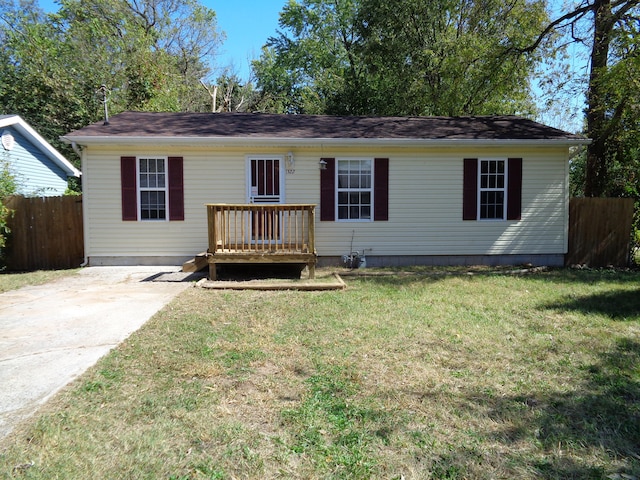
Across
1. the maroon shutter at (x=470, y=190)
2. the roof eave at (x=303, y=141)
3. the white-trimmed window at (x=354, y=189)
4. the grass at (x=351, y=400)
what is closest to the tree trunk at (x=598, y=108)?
the roof eave at (x=303, y=141)

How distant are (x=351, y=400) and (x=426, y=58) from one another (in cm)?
1758

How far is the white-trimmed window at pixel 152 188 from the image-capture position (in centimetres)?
913

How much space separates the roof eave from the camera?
868cm

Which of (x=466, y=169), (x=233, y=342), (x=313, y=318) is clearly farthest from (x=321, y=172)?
(x=233, y=342)

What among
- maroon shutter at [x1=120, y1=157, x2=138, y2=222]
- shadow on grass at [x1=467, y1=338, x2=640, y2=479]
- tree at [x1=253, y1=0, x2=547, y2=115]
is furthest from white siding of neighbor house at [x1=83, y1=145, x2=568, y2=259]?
shadow on grass at [x1=467, y1=338, x2=640, y2=479]

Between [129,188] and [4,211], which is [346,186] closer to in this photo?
[129,188]

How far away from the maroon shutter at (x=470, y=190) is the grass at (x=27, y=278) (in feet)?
28.8

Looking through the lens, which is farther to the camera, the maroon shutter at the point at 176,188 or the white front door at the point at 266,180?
the white front door at the point at 266,180

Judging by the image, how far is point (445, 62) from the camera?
52.2ft

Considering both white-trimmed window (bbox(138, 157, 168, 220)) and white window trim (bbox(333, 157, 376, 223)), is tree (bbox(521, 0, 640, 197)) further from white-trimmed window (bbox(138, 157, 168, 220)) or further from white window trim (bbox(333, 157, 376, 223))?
white-trimmed window (bbox(138, 157, 168, 220))

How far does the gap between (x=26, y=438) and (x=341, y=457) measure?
194 centimetres

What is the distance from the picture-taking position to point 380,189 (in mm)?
9500

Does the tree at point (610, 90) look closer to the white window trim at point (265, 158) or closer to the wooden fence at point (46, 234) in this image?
the white window trim at point (265, 158)

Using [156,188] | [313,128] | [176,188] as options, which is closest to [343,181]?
[313,128]
